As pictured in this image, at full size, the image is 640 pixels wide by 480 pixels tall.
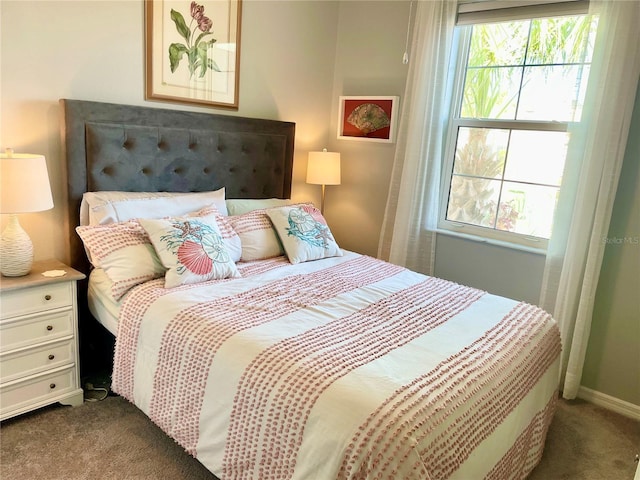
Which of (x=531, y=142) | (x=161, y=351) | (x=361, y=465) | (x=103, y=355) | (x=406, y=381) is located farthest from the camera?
(x=531, y=142)

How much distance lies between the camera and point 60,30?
85.6 inches

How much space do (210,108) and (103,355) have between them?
155cm

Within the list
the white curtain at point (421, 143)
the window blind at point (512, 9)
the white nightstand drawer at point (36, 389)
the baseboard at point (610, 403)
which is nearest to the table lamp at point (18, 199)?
the white nightstand drawer at point (36, 389)

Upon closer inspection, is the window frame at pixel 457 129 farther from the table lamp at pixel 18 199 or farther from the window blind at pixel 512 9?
the table lamp at pixel 18 199

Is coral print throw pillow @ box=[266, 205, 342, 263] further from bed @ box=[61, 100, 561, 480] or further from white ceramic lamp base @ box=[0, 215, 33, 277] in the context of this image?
white ceramic lamp base @ box=[0, 215, 33, 277]

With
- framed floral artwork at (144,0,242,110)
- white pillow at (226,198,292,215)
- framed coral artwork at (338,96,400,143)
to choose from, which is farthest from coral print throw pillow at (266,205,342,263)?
framed coral artwork at (338,96,400,143)

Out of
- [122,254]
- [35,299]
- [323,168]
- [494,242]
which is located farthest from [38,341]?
[494,242]

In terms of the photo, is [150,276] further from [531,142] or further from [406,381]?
[531,142]

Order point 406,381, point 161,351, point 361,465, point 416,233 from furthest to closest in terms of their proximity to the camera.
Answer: point 416,233, point 161,351, point 406,381, point 361,465

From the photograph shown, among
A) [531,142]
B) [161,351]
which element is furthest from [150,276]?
[531,142]

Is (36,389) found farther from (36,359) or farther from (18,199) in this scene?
(18,199)

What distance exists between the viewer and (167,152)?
2.60 metres

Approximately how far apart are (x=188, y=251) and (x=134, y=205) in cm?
47

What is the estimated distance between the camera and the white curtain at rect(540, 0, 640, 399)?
2.25m
